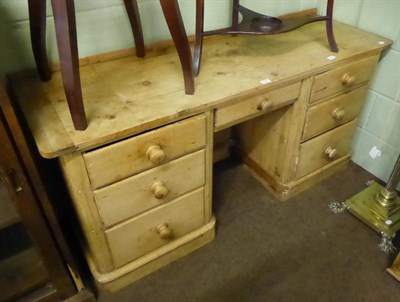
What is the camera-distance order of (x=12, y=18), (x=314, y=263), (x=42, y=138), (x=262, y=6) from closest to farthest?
(x=42, y=138)
(x=12, y=18)
(x=314, y=263)
(x=262, y=6)

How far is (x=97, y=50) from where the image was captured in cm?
119

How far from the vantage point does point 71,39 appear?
0.78m

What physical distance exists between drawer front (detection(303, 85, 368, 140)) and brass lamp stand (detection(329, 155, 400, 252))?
0.88 feet

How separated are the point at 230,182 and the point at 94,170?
0.86 meters

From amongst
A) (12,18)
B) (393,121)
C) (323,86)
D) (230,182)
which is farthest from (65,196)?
(393,121)

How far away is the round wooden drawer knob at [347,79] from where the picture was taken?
4.25ft

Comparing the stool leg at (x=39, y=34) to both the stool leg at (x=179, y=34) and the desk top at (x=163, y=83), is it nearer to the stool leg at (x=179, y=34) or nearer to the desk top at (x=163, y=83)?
the desk top at (x=163, y=83)

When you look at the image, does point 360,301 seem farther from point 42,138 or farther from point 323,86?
point 42,138

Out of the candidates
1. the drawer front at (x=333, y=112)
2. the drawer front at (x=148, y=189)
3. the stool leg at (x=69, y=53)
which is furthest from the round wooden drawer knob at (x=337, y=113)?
the stool leg at (x=69, y=53)

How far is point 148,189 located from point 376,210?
96cm

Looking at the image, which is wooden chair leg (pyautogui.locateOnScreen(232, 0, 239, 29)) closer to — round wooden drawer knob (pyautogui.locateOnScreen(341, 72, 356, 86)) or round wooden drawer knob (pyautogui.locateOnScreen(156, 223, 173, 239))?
round wooden drawer knob (pyautogui.locateOnScreen(341, 72, 356, 86))

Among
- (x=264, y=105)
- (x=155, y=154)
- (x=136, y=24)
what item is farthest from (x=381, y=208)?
(x=136, y=24)

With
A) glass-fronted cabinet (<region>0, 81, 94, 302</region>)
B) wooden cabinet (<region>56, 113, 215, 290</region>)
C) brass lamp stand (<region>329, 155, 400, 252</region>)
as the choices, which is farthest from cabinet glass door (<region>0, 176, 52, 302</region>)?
brass lamp stand (<region>329, 155, 400, 252</region>)

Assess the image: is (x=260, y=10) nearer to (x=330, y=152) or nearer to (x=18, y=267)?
(x=330, y=152)
